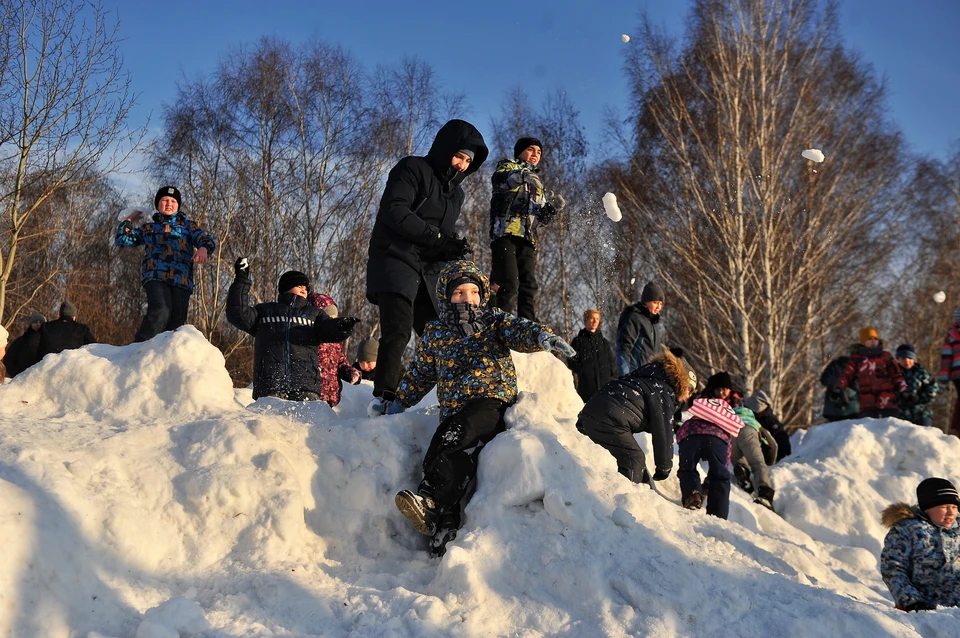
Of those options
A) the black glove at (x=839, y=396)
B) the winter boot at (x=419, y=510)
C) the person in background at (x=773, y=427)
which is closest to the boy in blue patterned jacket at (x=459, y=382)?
the winter boot at (x=419, y=510)

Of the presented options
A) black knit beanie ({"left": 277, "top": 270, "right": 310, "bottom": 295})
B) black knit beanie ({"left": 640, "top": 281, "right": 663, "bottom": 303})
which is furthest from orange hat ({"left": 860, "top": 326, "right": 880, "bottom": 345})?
black knit beanie ({"left": 277, "top": 270, "right": 310, "bottom": 295})

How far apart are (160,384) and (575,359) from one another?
2.28 m

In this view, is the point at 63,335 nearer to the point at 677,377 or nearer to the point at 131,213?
the point at 131,213

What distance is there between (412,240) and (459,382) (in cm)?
116

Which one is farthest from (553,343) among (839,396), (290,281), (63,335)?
(63,335)

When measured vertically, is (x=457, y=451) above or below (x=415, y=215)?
below

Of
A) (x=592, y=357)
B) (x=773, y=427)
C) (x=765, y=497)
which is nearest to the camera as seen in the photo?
(x=765, y=497)

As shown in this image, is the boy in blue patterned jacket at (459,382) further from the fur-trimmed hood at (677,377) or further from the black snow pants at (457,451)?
the fur-trimmed hood at (677,377)

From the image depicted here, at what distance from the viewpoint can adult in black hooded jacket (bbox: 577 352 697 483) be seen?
186 inches

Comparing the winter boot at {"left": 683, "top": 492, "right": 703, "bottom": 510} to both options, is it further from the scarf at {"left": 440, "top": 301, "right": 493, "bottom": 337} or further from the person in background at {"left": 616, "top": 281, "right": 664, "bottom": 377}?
the person in background at {"left": 616, "top": 281, "right": 664, "bottom": 377}

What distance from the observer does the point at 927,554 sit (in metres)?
3.86

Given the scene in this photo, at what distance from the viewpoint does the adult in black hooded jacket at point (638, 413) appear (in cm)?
473

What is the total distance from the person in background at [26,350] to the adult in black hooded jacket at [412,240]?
17.8 ft

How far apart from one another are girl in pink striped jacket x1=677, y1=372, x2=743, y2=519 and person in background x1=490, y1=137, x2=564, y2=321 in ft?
5.24
